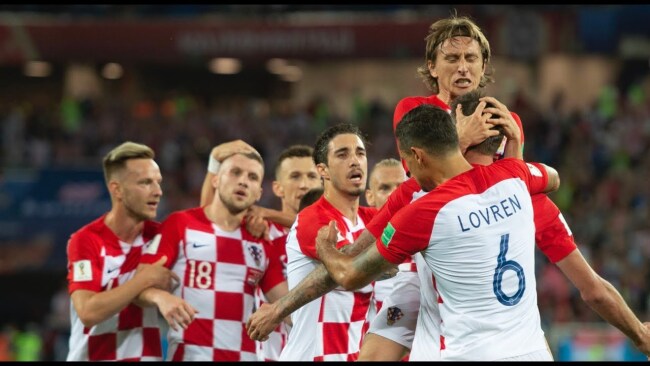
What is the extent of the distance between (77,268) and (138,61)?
48.5ft

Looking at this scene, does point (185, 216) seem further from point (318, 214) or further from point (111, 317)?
point (318, 214)

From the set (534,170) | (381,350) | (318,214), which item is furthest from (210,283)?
(534,170)

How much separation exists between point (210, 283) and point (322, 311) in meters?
0.84

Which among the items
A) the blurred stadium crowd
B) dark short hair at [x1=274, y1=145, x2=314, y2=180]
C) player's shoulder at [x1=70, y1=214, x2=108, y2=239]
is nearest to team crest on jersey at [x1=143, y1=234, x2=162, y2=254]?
player's shoulder at [x1=70, y1=214, x2=108, y2=239]

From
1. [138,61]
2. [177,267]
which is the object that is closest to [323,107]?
[138,61]

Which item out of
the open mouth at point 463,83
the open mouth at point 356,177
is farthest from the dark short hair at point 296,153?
the open mouth at point 463,83

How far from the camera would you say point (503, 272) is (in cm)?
452

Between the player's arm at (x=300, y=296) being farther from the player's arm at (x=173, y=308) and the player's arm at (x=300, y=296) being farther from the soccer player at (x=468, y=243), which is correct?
the player's arm at (x=173, y=308)

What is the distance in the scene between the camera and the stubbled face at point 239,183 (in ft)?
21.2

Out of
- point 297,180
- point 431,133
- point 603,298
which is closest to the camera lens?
point 431,133

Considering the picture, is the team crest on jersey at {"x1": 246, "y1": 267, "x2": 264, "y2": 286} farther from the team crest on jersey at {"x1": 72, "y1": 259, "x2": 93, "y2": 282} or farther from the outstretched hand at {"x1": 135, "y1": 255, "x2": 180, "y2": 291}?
the team crest on jersey at {"x1": 72, "y1": 259, "x2": 93, "y2": 282}

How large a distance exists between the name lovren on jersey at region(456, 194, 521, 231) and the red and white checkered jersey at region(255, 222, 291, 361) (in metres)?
2.27

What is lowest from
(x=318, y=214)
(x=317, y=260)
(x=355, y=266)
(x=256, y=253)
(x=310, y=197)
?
(x=355, y=266)

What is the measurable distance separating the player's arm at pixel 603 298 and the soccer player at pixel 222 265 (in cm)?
200
